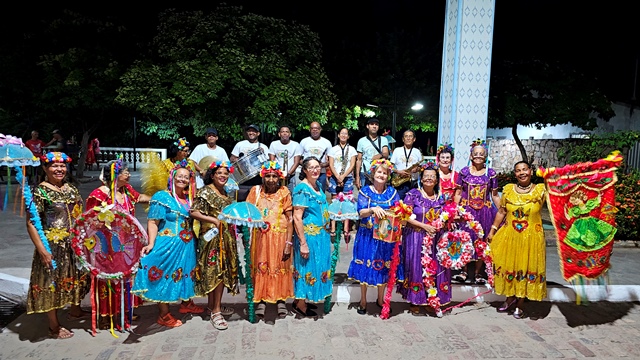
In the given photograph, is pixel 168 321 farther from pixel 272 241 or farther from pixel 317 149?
pixel 317 149

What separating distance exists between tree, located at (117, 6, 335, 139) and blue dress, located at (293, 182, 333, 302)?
35.0 feet

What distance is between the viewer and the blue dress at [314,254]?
14.6ft

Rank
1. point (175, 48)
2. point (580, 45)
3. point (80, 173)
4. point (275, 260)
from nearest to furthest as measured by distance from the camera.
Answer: point (275, 260)
point (175, 48)
point (80, 173)
point (580, 45)

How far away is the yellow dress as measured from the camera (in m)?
4.75

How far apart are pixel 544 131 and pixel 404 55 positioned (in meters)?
14.9

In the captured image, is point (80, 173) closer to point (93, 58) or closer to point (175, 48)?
point (93, 58)

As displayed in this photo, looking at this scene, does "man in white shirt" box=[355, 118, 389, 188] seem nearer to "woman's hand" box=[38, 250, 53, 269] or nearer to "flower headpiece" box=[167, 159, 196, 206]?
"flower headpiece" box=[167, 159, 196, 206]

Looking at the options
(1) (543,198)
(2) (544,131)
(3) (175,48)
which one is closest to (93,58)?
(3) (175,48)

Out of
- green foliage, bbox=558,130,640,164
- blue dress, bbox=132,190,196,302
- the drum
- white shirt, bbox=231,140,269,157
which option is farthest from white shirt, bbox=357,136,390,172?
green foliage, bbox=558,130,640,164

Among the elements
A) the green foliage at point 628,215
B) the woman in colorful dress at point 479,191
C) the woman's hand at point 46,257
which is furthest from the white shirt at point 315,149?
the green foliage at point 628,215

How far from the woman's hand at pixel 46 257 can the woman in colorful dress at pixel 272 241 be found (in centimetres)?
190

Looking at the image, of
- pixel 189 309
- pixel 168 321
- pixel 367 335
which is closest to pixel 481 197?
pixel 367 335

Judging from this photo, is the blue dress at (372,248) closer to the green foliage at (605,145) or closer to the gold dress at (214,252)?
the gold dress at (214,252)

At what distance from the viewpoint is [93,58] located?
1495 centimetres
